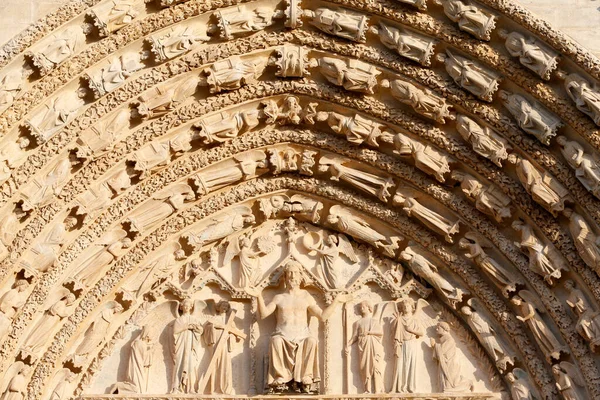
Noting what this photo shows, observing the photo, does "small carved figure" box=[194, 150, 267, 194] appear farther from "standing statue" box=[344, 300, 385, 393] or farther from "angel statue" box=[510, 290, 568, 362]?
"angel statue" box=[510, 290, 568, 362]

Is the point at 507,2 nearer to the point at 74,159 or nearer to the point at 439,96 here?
the point at 439,96

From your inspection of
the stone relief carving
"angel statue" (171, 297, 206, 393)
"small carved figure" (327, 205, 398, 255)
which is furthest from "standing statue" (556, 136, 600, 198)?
"angel statue" (171, 297, 206, 393)

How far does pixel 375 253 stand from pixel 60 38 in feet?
10.4

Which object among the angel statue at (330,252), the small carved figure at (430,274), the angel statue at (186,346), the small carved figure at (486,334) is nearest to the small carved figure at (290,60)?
the angel statue at (330,252)

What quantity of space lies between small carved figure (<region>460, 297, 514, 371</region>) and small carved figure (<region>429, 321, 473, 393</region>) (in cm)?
22

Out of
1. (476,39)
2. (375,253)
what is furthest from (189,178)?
(476,39)

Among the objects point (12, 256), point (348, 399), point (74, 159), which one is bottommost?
point (348, 399)

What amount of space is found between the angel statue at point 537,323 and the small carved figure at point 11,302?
3.84 metres

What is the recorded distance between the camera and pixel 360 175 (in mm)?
13195

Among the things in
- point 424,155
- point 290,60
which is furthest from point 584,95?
point 290,60

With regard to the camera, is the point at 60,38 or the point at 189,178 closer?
the point at 60,38

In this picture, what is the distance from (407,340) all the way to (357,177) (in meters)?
1.40

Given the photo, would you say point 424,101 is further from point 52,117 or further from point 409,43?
point 52,117

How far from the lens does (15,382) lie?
12.3 m
